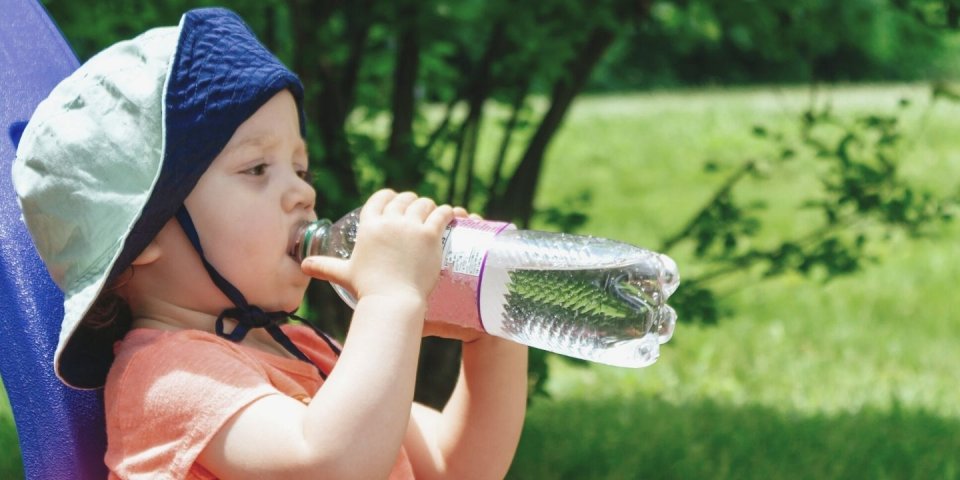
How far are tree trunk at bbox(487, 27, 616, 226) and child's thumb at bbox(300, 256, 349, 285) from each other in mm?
2114

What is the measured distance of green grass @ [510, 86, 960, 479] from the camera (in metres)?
3.76

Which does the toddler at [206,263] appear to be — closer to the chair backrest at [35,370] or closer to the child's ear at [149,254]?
the child's ear at [149,254]

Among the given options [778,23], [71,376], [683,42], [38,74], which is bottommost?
[683,42]

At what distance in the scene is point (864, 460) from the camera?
3.78 meters

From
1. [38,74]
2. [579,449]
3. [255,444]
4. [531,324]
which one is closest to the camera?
[255,444]

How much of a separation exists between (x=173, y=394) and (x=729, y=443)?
2521mm

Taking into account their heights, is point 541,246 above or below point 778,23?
above

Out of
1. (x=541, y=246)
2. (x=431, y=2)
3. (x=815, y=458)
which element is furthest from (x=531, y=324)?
(x=815, y=458)

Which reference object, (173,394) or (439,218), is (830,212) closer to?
(439,218)

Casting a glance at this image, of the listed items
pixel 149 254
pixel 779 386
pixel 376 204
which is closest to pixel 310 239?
pixel 376 204

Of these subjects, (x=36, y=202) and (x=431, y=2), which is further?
(x=431, y=2)

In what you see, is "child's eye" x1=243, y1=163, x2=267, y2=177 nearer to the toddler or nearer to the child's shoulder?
the toddler

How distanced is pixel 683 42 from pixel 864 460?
5.74 ft

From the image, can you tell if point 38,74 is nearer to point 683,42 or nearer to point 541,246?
point 541,246
